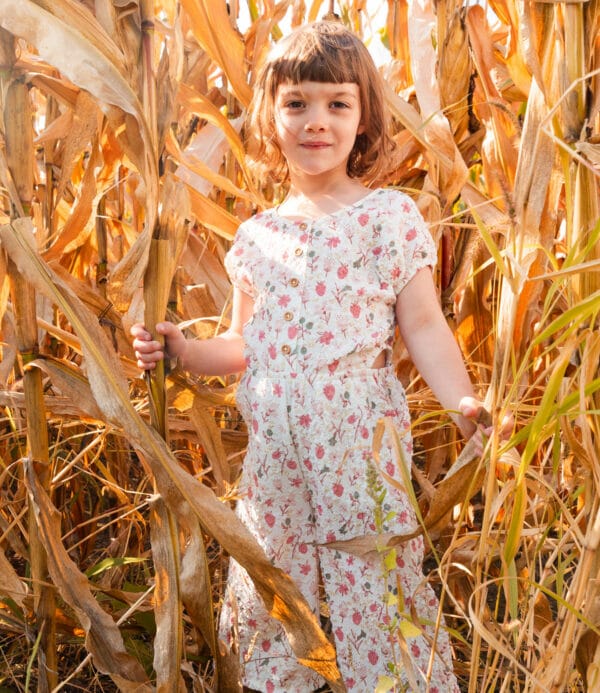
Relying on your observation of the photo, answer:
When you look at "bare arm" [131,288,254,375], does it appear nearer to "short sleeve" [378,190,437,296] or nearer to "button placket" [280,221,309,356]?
"button placket" [280,221,309,356]

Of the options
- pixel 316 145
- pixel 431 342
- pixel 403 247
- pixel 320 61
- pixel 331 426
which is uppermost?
pixel 320 61

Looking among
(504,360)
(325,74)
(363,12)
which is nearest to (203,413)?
(325,74)

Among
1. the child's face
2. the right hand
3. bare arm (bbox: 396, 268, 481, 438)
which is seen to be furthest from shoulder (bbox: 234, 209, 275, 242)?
the right hand

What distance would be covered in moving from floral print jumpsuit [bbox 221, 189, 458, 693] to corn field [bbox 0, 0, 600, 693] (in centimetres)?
7

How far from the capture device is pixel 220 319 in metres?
1.23

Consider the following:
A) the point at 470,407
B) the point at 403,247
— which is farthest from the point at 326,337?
the point at 470,407

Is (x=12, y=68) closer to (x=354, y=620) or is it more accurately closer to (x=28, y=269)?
(x=28, y=269)

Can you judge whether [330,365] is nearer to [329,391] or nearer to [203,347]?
[329,391]

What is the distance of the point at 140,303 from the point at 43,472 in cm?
22

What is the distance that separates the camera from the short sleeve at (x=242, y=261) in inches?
47.8

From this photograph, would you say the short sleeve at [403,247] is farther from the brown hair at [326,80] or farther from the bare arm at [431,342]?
the brown hair at [326,80]

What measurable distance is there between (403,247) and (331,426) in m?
0.24

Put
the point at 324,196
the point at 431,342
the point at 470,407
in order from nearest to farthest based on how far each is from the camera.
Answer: the point at 470,407 → the point at 431,342 → the point at 324,196

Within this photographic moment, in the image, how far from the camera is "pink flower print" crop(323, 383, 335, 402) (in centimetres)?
109
